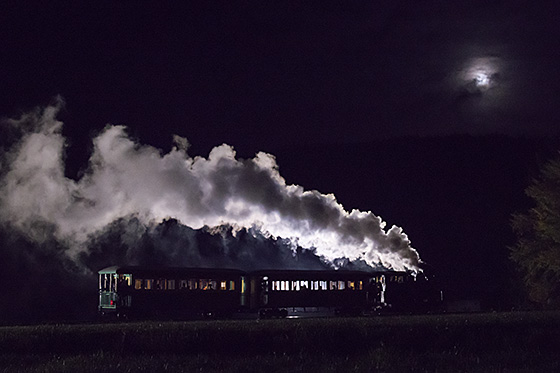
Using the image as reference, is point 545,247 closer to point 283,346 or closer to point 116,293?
point 116,293

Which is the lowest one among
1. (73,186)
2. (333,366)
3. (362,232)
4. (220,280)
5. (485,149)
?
(333,366)

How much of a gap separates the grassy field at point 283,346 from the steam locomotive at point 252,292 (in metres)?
17.4

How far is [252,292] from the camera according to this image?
48094mm

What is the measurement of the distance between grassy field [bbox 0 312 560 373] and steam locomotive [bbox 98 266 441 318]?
17.4 metres

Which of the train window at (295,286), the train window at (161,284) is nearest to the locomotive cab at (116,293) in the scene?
the train window at (161,284)

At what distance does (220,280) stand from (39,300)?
22.2 m

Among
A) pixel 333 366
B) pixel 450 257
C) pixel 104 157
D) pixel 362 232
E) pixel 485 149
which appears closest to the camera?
pixel 333 366

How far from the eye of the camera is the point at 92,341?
25.8 m

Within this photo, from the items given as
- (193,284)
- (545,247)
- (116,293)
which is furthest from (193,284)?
(545,247)

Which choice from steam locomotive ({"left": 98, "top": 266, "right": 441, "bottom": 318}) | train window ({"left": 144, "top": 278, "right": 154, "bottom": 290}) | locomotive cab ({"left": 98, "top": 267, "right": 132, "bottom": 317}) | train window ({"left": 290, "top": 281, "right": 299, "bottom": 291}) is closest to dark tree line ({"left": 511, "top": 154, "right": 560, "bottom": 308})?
steam locomotive ({"left": 98, "top": 266, "right": 441, "bottom": 318})

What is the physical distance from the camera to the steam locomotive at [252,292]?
146 feet

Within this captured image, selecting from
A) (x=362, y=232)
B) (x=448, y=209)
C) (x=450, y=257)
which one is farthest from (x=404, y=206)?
(x=362, y=232)

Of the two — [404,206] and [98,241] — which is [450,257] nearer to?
[404,206]

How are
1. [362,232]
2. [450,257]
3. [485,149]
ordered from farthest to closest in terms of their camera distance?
[485,149] → [450,257] → [362,232]
